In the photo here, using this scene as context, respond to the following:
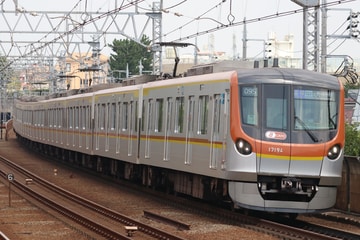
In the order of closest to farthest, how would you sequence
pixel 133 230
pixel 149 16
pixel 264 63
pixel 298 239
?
1. pixel 298 239
2. pixel 133 230
3. pixel 264 63
4. pixel 149 16

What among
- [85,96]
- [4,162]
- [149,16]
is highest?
[149,16]

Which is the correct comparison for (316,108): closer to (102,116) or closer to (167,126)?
(167,126)

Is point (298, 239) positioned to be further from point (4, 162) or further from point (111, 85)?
point (4, 162)

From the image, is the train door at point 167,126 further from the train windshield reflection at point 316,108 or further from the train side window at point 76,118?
the train side window at point 76,118

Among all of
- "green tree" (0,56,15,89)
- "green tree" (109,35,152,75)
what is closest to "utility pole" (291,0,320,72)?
"green tree" (0,56,15,89)

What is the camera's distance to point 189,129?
17.9 metres

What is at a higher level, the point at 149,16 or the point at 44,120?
the point at 149,16

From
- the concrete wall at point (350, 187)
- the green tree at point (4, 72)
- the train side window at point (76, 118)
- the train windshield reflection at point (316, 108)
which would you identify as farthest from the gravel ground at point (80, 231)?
the green tree at point (4, 72)

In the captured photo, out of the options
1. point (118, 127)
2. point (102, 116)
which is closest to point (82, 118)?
point (102, 116)

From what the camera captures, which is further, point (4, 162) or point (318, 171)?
point (4, 162)

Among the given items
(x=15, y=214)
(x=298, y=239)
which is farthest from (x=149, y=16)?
(x=298, y=239)

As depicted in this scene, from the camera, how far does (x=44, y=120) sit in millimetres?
43094

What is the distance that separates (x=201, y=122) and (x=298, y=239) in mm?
A: 4289

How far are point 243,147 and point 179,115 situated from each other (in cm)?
369
